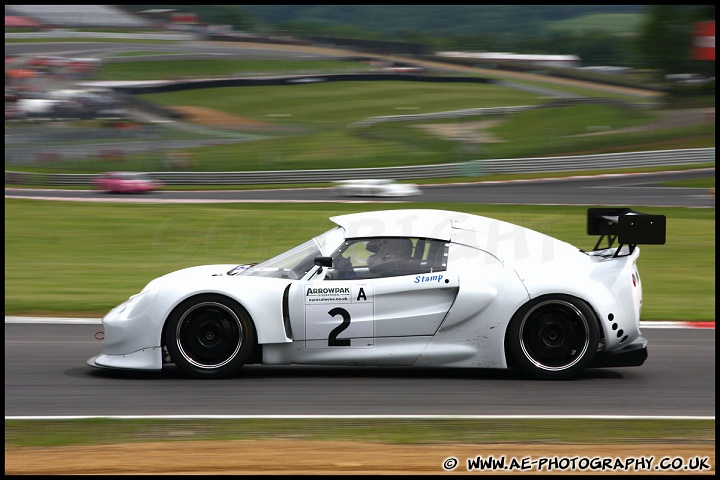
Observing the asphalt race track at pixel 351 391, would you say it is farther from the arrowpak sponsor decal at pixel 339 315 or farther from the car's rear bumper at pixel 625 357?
the arrowpak sponsor decal at pixel 339 315

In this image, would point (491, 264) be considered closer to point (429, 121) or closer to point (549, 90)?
→ point (429, 121)

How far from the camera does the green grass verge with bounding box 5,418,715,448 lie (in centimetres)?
560

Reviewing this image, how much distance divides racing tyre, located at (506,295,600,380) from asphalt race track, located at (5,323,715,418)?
147 millimetres

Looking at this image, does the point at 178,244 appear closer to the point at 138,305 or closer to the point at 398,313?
the point at 138,305

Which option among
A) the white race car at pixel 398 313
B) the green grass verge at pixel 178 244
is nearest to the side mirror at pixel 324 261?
the white race car at pixel 398 313

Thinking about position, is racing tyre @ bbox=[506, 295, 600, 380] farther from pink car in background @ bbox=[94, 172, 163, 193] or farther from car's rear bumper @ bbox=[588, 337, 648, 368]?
pink car in background @ bbox=[94, 172, 163, 193]

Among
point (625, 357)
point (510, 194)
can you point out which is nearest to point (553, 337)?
point (625, 357)

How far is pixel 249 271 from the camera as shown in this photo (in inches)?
290

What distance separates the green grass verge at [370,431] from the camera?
5.60 metres

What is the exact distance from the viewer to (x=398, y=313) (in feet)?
23.1

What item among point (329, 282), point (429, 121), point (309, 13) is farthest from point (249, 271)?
point (309, 13)

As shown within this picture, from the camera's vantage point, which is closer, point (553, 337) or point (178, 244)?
point (553, 337)

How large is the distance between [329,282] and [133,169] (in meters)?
27.6

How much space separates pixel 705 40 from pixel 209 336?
38.7 m
